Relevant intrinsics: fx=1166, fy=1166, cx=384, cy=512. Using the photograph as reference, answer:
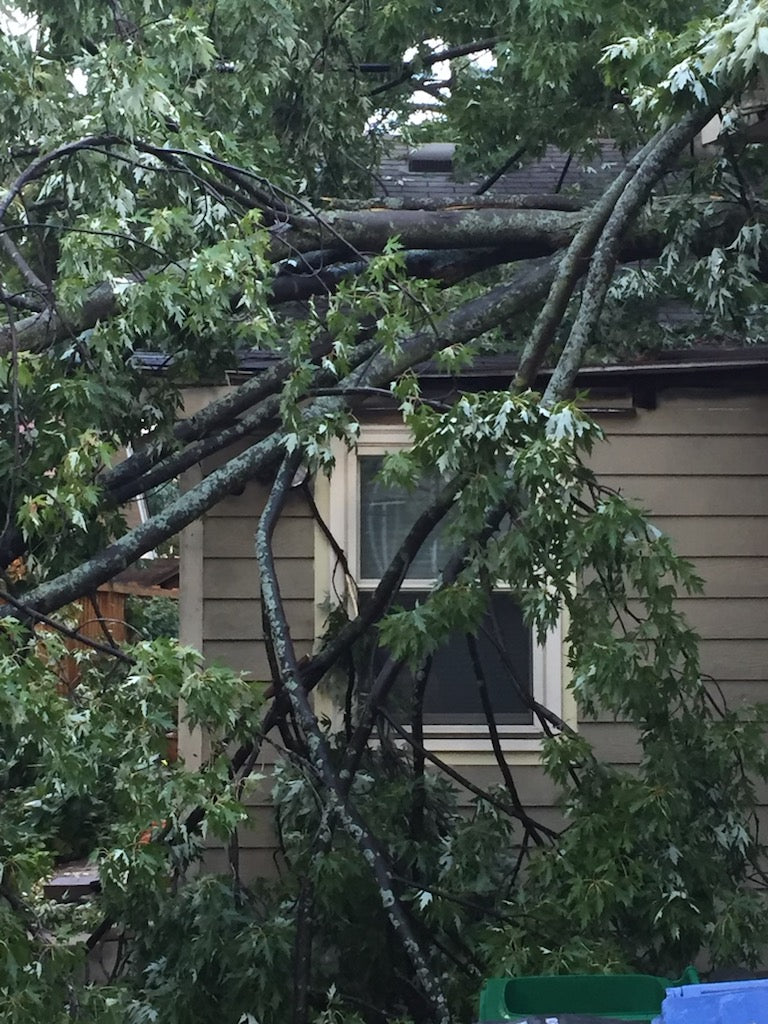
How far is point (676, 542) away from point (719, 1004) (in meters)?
3.32

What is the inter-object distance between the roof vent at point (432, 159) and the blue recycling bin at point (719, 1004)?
6.67 m

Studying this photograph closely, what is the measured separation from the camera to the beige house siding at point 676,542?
19.0 ft

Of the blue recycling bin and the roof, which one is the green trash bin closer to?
the blue recycling bin

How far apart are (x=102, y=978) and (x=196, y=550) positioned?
7.02ft

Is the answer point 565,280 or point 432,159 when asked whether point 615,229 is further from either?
point 432,159

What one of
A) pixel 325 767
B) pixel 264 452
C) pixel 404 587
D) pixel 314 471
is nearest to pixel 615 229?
pixel 314 471

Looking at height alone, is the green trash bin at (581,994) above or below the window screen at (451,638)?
below

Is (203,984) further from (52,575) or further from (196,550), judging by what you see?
(196,550)

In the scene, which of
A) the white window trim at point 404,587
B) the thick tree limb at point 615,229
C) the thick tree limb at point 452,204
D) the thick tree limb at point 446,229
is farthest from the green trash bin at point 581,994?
the thick tree limb at point 452,204

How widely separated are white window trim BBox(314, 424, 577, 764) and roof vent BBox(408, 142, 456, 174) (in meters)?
3.18

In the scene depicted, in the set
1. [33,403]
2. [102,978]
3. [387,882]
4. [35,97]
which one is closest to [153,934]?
[387,882]

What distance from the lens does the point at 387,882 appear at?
3764 mm

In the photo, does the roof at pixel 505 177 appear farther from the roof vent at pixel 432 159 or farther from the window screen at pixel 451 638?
the window screen at pixel 451 638

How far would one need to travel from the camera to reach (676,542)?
580cm
